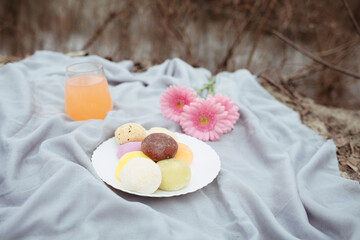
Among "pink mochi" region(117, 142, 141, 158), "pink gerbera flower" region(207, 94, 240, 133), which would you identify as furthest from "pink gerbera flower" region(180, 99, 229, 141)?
"pink mochi" region(117, 142, 141, 158)

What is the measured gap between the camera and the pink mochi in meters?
0.90

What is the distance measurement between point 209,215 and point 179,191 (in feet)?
0.33

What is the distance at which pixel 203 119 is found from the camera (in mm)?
1135

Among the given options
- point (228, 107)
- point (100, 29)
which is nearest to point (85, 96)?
point (228, 107)

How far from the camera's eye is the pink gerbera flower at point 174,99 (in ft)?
3.91

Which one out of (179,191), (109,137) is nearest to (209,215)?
(179,191)

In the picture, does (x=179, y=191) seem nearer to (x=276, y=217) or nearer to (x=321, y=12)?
(x=276, y=217)

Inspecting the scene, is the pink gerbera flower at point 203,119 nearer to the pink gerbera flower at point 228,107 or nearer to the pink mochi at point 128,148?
the pink gerbera flower at point 228,107

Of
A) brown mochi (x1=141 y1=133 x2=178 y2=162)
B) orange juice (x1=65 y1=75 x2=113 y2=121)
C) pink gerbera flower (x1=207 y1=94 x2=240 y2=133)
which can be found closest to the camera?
brown mochi (x1=141 y1=133 x2=178 y2=162)

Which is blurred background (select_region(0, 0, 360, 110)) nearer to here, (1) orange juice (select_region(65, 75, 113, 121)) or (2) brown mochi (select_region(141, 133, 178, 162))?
(1) orange juice (select_region(65, 75, 113, 121))

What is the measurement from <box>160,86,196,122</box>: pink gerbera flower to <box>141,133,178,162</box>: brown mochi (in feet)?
1.07

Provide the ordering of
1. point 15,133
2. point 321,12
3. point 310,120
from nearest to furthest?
point 15,133 < point 310,120 < point 321,12

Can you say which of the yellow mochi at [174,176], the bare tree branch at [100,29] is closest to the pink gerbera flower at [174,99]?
the yellow mochi at [174,176]

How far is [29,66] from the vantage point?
5.02 ft
